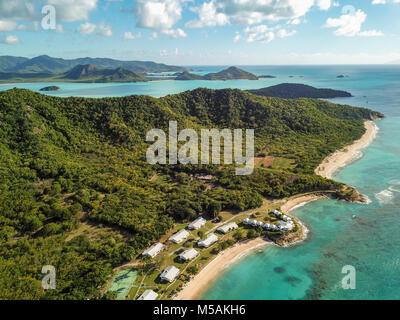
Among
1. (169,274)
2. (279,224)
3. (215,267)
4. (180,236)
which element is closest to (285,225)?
(279,224)

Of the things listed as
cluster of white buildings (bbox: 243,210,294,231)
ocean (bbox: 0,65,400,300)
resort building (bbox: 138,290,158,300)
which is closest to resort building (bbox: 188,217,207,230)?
cluster of white buildings (bbox: 243,210,294,231)

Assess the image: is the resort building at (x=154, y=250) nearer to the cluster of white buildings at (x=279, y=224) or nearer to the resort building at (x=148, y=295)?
the resort building at (x=148, y=295)

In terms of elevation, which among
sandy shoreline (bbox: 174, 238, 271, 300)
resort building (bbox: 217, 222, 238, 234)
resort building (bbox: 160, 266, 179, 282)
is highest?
resort building (bbox: 217, 222, 238, 234)

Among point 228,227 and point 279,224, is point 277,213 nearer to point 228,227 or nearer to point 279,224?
point 279,224

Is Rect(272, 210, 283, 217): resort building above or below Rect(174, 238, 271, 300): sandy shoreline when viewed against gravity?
above

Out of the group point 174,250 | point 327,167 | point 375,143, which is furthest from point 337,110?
point 174,250

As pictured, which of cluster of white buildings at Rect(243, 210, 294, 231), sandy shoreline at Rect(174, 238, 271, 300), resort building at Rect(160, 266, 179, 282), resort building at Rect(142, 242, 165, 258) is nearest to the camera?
sandy shoreline at Rect(174, 238, 271, 300)

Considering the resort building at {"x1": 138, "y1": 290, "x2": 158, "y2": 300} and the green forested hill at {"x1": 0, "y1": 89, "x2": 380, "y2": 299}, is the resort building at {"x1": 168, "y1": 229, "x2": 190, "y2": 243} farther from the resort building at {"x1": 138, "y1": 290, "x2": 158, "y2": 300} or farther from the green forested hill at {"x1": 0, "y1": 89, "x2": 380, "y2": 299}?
the resort building at {"x1": 138, "y1": 290, "x2": 158, "y2": 300}

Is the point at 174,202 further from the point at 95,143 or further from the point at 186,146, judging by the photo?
the point at 95,143
